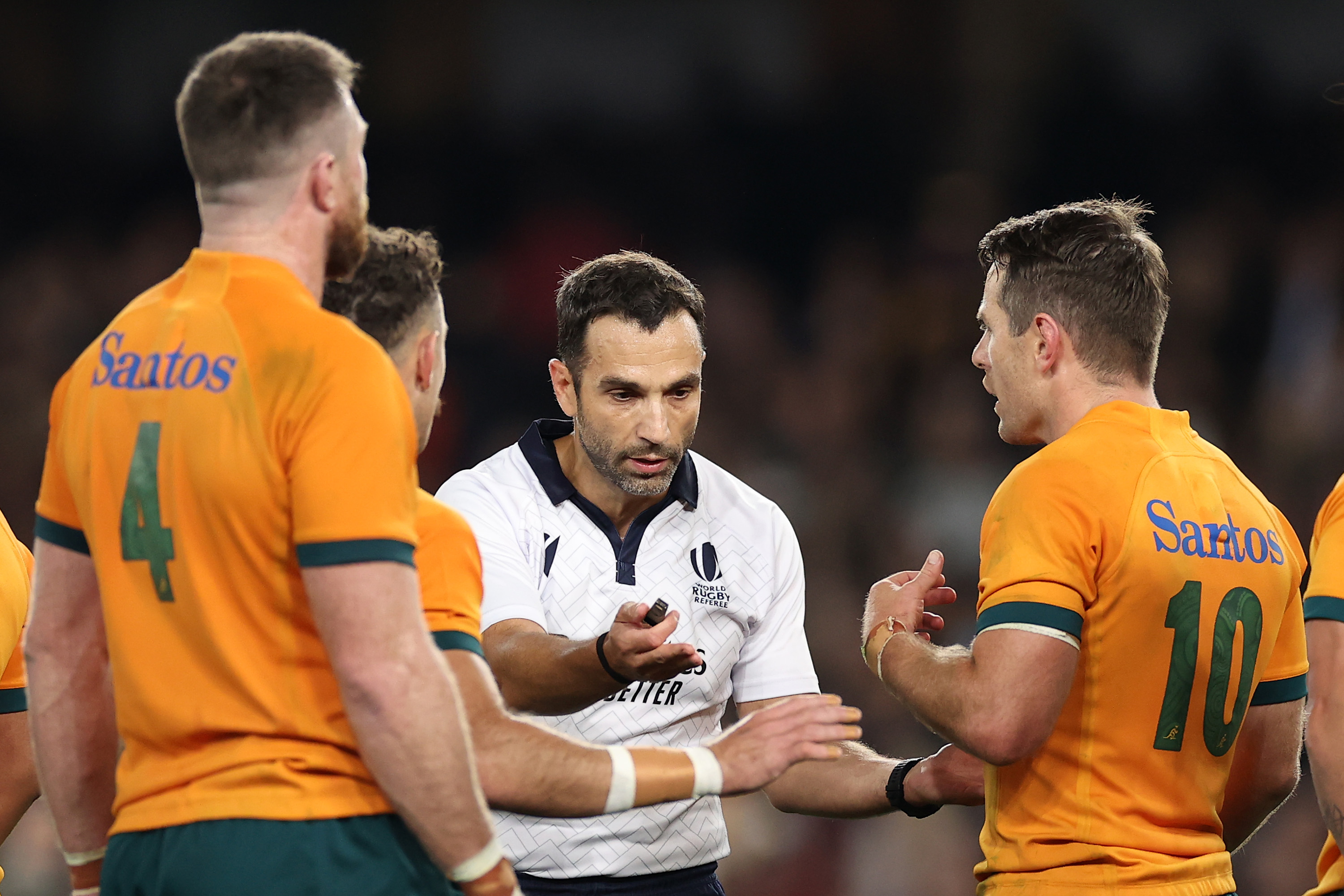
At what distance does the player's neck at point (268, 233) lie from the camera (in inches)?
92.2

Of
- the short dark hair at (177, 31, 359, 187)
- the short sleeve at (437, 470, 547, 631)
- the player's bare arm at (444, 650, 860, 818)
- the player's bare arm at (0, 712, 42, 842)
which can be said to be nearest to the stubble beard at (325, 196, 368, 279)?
the short dark hair at (177, 31, 359, 187)

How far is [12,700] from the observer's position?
135 inches

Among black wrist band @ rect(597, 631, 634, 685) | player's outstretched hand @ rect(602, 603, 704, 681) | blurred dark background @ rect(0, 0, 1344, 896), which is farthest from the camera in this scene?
blurred dark background @ rect(0, 0, 1344, 896)

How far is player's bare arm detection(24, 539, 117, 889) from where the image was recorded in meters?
2.43

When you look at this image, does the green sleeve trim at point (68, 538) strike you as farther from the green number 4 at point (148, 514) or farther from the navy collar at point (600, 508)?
the navy collar at point (600, 508)

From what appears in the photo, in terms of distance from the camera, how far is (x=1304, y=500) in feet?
25.8

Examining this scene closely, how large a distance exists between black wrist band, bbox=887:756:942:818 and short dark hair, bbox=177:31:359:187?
2.07 meters

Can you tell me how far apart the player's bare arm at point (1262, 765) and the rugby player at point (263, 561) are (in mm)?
1847

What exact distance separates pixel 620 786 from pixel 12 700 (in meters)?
1.85

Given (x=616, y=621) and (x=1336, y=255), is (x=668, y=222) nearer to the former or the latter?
(x=1336, y=255)

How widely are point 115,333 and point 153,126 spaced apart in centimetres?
717

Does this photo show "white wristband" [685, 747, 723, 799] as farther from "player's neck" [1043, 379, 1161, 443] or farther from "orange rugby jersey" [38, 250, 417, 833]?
"player's neck" [1043, 379, 1161, 443]

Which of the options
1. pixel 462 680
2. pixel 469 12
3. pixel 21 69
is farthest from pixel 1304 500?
pixel 21 69

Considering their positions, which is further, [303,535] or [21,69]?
[21,69]
